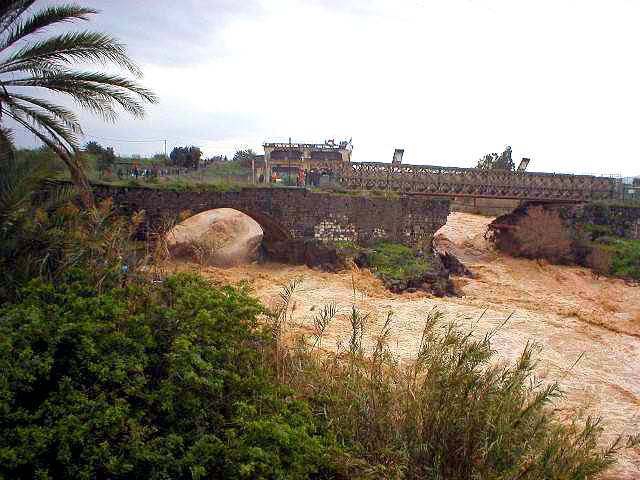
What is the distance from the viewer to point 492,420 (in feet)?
12.7

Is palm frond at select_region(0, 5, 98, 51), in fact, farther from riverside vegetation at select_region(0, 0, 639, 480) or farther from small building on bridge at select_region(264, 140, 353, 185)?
small building on bridge at select_region(264, 140, 353, 185)

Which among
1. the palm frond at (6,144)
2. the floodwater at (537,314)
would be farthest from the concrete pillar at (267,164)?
the palm frond at (6,144)

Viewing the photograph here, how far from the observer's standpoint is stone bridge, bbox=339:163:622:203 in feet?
62.4

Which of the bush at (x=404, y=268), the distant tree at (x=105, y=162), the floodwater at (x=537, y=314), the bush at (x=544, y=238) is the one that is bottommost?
the floodwater at (x=537, y=314)

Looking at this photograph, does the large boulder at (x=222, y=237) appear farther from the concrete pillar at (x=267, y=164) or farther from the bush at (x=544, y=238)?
the bush at (x=544, y=238)

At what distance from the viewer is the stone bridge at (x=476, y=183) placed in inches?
749

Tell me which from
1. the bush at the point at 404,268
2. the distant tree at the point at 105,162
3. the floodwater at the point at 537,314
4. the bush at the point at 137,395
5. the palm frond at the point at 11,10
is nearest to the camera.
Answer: the bush at the point at 137,395

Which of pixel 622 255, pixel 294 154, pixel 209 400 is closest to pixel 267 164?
pixel 294 154

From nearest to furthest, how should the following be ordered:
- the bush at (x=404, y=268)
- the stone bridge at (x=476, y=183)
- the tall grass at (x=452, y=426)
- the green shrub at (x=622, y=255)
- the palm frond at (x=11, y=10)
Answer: the tall grass at (x=452, y=426)
the palm frond at (x=11, y=10)
the bush at (x=404, y=268)
the green shrub at (x=622, y=255)
the stone bridge at (x=476, y=183)

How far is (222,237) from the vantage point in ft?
70.2

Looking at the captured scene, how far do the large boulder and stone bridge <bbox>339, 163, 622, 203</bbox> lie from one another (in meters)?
4.68

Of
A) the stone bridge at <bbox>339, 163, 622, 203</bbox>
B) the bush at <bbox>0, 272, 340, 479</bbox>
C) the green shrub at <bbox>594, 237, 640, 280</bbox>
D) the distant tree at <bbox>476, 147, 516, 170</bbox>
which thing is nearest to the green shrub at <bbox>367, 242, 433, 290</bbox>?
the stone bridge at <bbox>339, 163, 622, 203</bbox>

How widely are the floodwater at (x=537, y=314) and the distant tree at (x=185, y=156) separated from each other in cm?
892

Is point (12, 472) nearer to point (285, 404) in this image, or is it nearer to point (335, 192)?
point (285, 404)
